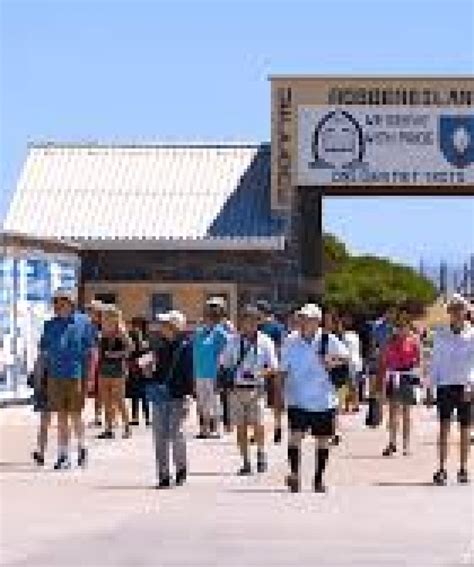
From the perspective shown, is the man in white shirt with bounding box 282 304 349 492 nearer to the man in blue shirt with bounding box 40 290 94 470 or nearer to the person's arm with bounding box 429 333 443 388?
the person's arm with bounding box 429 333 443 388

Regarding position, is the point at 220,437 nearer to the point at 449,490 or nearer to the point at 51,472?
the point at 51,472

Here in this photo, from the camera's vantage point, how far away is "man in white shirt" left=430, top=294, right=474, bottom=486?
59.4ft

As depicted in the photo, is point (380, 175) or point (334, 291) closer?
point (380, 175)

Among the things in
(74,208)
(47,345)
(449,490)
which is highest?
(74,208)

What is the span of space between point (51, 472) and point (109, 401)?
534 centimetres

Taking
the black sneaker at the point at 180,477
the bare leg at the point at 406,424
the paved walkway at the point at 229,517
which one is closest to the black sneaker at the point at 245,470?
the paved walkway at the point at 229,517

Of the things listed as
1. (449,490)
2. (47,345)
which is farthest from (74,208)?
(449,490)

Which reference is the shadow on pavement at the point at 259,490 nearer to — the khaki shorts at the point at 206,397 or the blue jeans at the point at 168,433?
the blue jeans at the point at 168,433

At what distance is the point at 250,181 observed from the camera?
147 ft

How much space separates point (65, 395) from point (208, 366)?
17.0ft

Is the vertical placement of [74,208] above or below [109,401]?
above

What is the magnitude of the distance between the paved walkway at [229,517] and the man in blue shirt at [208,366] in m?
3.07

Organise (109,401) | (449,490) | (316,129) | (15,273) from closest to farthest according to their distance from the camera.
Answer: (449,490)
(109,401)
(15,273)
(316,129)

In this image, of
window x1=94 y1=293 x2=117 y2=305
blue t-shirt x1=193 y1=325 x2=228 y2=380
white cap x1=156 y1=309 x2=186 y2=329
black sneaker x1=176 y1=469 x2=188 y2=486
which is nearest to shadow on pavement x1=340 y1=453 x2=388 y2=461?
blue t-shirt x1=193 y1=325 x2=228 y2=380
